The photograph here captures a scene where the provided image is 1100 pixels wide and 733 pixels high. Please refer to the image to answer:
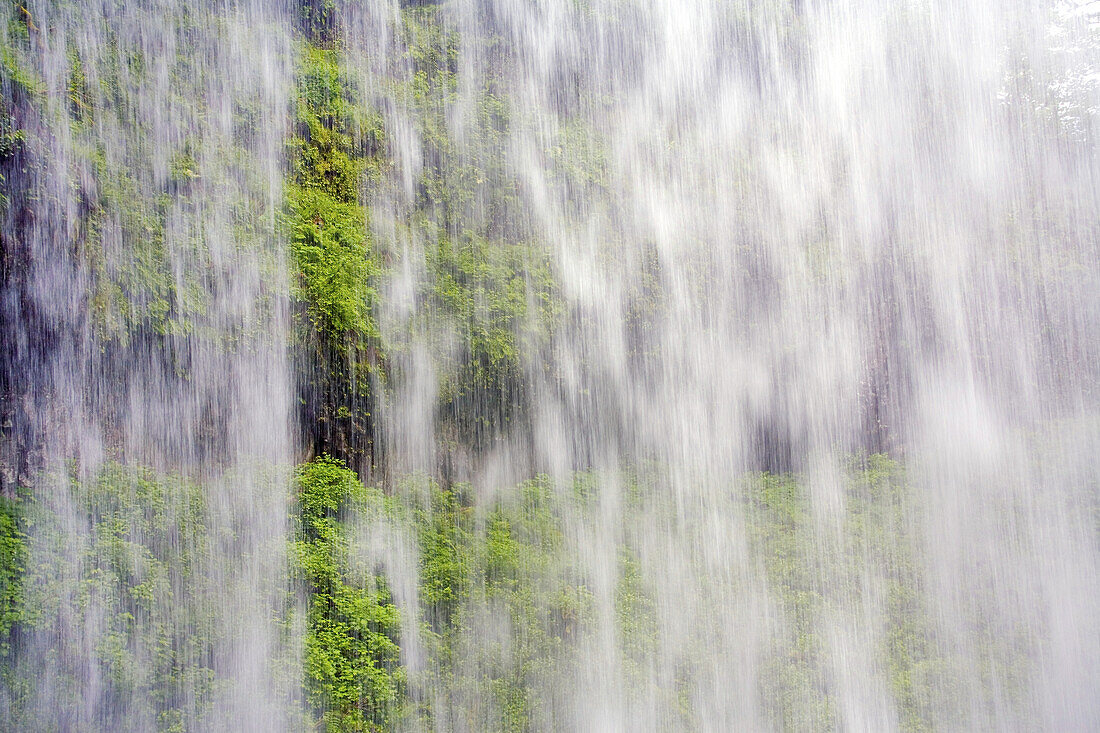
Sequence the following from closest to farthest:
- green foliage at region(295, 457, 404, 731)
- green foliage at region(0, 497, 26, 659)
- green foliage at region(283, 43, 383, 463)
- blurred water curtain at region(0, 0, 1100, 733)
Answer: green foliage at region(0, 497, 26, 659), green foliage at region(295, 457, 404, 731), blurred water curtain at region(0, 0, 1100, 733), green foliage at region(283, 43, 383, 463)

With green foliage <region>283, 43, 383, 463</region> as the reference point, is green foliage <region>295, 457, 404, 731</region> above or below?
below

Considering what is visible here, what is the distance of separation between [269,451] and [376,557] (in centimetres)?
108

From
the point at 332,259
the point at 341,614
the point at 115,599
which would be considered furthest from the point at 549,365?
the point at 115,599

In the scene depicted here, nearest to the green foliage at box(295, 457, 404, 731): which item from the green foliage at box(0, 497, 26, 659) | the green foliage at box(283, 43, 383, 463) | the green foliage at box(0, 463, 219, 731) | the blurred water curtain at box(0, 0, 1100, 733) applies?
the blurred water curtain at box(0, 0, 1100, 733)

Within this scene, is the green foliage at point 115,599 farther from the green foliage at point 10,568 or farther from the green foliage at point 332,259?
the green foliage at point 332,259

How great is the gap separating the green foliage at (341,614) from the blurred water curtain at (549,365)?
0.08 feet

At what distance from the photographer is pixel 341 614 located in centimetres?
441

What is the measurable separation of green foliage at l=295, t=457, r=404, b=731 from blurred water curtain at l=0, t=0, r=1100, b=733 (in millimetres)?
23

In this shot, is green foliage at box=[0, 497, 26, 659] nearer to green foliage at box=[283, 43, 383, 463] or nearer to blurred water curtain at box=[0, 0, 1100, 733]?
blurred water curtain at box=[0, 0, 1100, 733]

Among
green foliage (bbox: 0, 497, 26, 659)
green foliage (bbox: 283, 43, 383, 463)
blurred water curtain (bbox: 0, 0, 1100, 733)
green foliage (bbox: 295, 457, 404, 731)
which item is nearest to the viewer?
green foliage (bbox: 0, 497, 26, 659)

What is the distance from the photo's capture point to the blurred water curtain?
14.2 ft

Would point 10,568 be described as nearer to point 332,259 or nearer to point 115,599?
point 115,599

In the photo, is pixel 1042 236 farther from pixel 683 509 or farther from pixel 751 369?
pixel 683 509

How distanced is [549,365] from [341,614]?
8.12 ft
